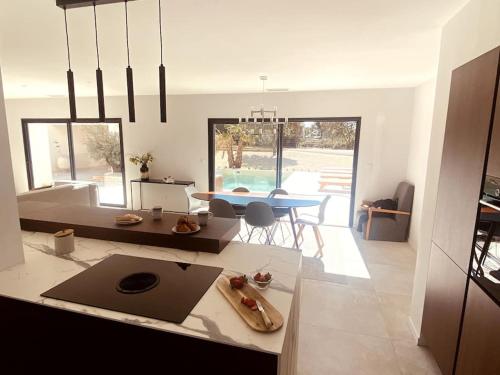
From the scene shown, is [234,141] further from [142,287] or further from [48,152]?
[48,152]

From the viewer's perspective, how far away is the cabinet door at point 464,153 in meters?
1.47

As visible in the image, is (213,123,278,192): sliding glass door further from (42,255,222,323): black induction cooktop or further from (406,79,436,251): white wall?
(42,255,222,323): black induction cooktop

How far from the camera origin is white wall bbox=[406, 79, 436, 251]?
3.91 metres

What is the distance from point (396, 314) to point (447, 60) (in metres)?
2.25

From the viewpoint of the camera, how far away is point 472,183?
1.55 m

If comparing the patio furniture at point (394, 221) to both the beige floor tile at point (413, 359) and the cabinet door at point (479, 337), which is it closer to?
the beige floor tile at point (413, 359)

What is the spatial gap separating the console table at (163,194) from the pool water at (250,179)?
76cm

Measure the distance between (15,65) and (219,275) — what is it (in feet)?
13.1

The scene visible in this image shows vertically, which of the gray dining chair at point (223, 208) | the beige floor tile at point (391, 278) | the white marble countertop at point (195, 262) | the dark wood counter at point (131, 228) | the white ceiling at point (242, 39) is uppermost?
the white ceiling at point (242, 39)

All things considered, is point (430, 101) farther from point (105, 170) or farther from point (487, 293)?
point (105, 170)

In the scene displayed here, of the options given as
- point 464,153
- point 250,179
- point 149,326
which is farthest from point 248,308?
point 250,179

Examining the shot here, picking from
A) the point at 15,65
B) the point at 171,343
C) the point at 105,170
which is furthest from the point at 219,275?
the point at 105,170

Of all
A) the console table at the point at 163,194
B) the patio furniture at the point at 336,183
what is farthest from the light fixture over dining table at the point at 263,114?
the console table at the point at 163,194

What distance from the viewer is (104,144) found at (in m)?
6.51
